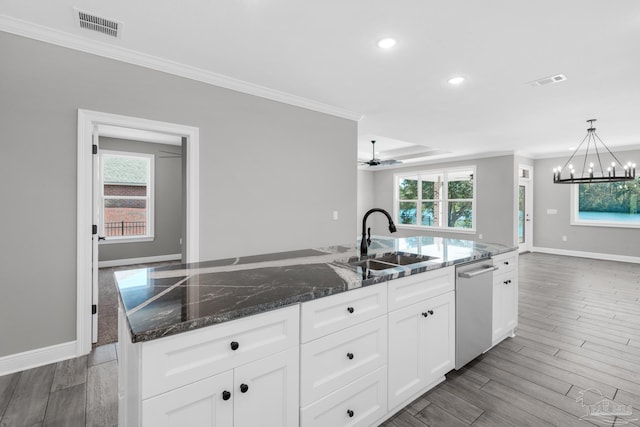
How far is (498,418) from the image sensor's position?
1855mm

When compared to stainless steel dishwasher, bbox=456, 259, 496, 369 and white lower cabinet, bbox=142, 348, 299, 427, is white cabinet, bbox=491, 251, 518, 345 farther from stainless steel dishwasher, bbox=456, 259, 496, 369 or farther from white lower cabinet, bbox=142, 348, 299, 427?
white lower cabinet, bbox=142, 348, 299, 427

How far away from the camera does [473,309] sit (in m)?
2.33

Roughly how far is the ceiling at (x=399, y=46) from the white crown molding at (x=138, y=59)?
21mm

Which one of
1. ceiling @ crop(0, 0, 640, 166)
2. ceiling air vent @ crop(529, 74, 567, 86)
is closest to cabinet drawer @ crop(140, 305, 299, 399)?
ceiling @ crop(0, 0, 640, 166)

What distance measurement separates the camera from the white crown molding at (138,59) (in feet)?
7.70

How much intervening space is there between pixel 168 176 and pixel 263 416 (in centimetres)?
683

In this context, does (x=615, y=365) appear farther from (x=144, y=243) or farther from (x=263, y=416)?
(x=144, y=243)

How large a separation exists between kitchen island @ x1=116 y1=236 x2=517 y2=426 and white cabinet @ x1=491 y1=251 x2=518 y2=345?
2.45ft

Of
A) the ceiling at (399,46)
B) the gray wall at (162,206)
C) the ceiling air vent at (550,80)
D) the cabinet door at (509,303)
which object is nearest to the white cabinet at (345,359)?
the cabinet door at (509,303)

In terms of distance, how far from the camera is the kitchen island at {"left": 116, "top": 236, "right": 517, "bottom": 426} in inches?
41.2

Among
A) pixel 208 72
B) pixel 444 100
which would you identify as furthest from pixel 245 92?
pixel 444 100

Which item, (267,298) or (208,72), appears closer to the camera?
(267,298)

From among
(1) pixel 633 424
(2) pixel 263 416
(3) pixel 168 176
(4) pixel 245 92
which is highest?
(4) pixel 245 92

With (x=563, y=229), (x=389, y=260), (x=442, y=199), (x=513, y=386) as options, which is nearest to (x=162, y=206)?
(x=389, y=260)
